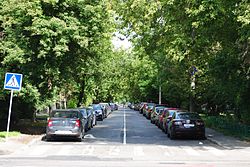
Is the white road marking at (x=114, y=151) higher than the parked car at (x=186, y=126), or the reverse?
the parked car at (x=186, y=126)

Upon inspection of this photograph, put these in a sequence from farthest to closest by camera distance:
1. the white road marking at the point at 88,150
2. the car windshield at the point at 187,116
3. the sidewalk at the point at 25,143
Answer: the car windshield at the point at 187,116 < the sidewalk at the point at 25,143 < the white road marking at the point at 88,150

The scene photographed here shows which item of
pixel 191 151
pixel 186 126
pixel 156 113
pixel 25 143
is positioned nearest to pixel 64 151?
pixel 25 143

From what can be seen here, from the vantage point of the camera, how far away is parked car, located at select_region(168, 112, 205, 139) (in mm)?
21109

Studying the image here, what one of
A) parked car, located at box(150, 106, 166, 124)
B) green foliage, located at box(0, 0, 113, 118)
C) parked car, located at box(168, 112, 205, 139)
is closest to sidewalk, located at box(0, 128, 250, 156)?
parked car, located at box(168, 112, 205, 139)

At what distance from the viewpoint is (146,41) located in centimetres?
2397

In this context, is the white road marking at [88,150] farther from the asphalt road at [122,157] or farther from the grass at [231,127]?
the grass at [231,127]

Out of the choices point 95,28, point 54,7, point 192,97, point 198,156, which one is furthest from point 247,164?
point 192,97

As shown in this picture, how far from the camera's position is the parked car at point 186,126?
21.1 meters

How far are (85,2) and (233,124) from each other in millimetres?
10581

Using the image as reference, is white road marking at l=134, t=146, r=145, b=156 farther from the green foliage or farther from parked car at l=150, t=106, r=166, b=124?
parked car at l=150, t=106, r=166, b=124

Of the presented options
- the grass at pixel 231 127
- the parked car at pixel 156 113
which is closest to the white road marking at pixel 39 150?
the grass at pixel 231 127

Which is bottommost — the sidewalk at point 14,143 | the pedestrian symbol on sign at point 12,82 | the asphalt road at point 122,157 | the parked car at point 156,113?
the asphalt road at point 122,157

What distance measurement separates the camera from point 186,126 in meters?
21.1

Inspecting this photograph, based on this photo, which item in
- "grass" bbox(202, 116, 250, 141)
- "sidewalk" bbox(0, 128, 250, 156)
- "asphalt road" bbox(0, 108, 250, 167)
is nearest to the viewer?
"asphalt road" bbox(0, 108, 250, 167)
